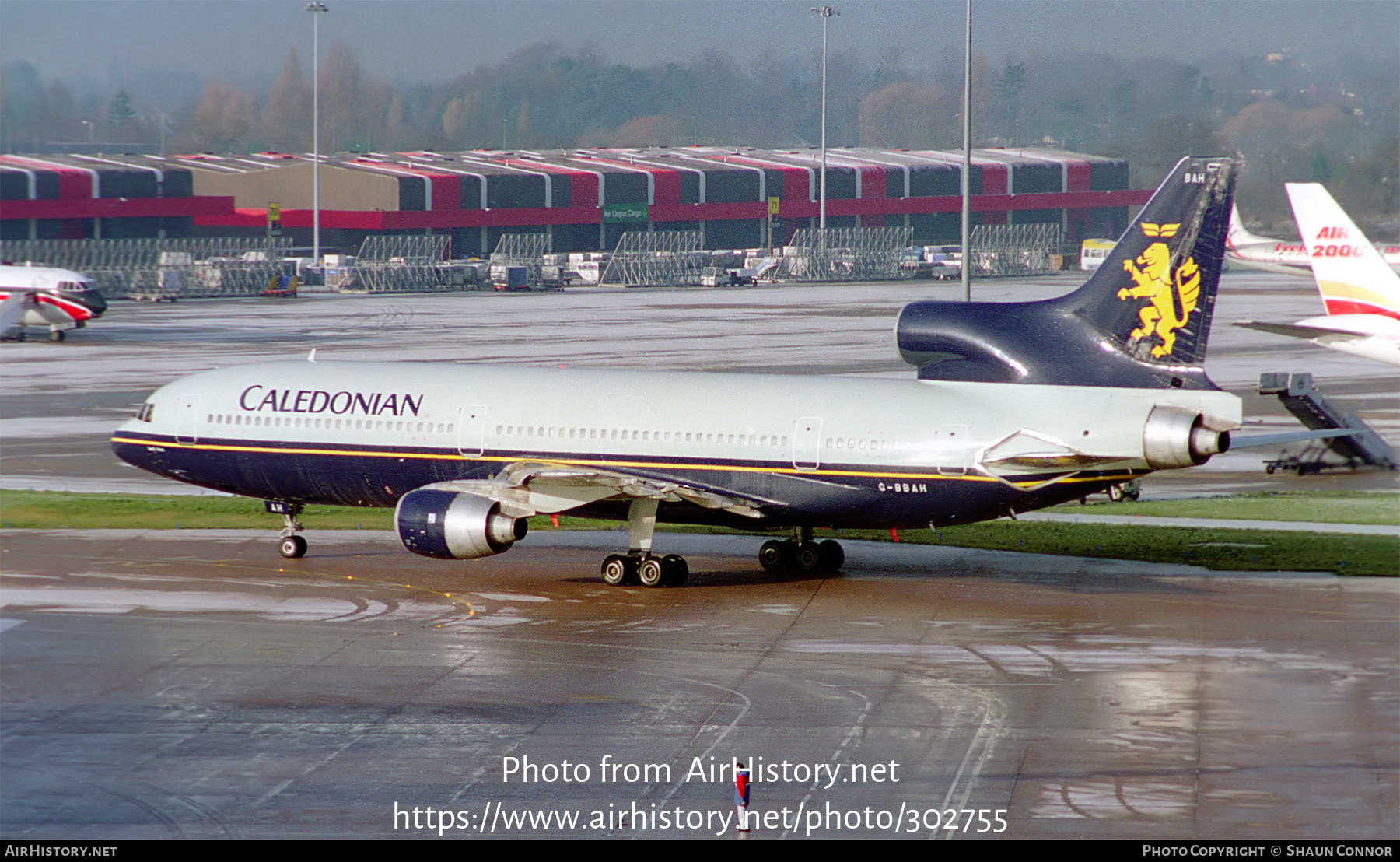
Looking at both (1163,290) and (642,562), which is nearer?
(1163,290)

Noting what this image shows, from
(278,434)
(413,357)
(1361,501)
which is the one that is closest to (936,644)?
(278,434)

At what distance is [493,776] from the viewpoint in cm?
2270

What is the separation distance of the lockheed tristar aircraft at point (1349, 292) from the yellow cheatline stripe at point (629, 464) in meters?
26.7

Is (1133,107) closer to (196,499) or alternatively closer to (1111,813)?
(196,499)

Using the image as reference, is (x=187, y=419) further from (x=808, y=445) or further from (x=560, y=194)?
(x=560, y=194)

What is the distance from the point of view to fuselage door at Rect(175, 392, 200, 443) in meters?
39.8

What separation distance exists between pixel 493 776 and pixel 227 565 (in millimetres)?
17629

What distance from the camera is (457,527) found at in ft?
111

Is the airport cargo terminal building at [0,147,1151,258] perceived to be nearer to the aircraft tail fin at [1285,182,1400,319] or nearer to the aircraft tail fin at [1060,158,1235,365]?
the aircraft tail fin at [1285,182,1400,319]

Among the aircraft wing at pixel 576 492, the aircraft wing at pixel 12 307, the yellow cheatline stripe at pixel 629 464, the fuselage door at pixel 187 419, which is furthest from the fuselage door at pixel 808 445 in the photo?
the aircraft wing at pixel 12 307

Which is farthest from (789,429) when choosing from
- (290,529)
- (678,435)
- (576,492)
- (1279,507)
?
(1279,507)

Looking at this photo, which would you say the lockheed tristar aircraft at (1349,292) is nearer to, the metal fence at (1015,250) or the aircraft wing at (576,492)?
the aircraft wing at (576,492)

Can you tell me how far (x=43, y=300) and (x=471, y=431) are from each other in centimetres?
6632

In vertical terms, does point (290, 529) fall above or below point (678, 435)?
below
